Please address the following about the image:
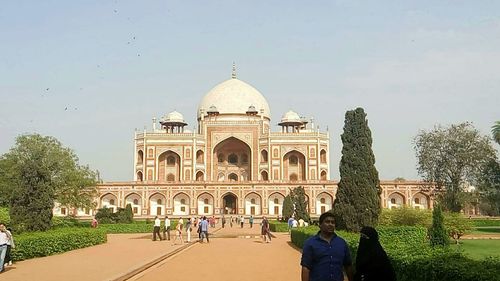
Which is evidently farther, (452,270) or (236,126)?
(236,126)

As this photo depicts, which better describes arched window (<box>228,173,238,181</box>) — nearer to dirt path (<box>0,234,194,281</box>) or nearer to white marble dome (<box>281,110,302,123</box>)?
white marble dome (<box>281,110,302,123</box>)

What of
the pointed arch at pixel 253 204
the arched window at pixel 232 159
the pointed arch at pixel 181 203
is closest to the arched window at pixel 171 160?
the arched window at pixel 232 159

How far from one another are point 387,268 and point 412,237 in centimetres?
1121

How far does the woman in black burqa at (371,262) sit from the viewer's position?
4367 mm

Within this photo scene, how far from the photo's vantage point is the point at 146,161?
54.2m

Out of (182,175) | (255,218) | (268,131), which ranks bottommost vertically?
(255,218)

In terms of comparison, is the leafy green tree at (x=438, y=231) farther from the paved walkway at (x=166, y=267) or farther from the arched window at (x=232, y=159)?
the arched window at (x=232, y=159)

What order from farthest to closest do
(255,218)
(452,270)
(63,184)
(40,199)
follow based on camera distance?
(255,218) < (63,184) < (40,199) < (452,270)

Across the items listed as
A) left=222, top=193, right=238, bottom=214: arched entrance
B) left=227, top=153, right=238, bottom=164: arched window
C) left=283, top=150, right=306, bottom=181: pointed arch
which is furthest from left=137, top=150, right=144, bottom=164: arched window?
left=283, top=150, right=306, bottom=181: pointed arch

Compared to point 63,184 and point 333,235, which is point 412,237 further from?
point 63,184

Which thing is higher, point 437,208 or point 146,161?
point 146,161

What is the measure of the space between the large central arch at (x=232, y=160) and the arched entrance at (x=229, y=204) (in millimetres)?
4727

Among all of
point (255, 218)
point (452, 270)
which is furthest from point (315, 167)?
point (452, 270)

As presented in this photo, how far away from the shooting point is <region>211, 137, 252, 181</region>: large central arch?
186 ft
